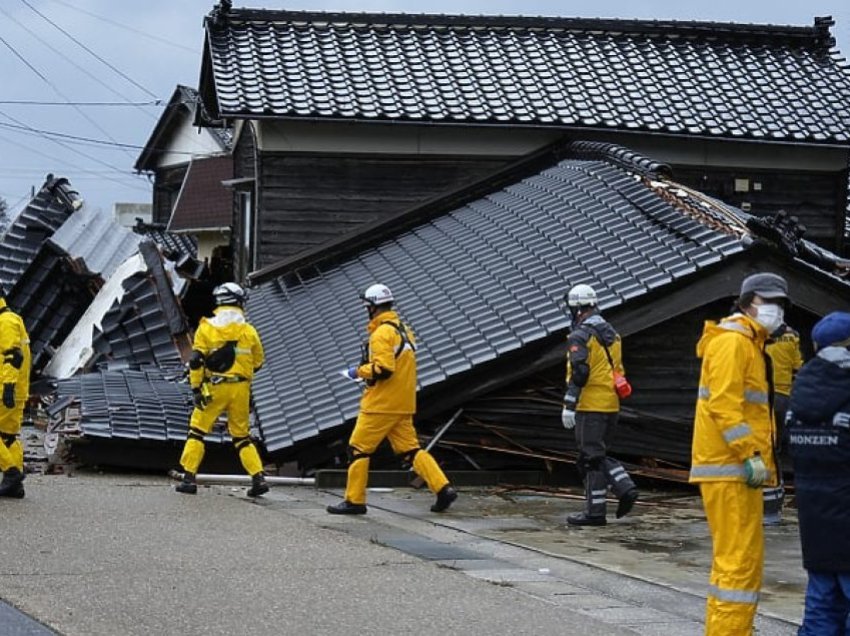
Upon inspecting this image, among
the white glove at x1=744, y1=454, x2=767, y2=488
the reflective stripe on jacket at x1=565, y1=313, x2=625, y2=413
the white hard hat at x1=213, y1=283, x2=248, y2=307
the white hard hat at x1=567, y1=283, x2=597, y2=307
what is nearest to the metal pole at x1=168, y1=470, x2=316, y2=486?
the white hard hat at x1=213, y1=283, x2=248, y2=307

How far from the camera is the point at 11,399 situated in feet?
38.5

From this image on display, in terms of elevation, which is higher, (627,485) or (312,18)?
(312,18)

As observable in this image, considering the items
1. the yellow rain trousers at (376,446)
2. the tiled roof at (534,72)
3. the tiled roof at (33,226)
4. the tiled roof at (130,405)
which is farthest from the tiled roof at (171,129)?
the yellow rain trousers at (376,446)

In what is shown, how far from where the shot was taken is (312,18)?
21.3 metres

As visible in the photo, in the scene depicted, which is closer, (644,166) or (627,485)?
(627,485)

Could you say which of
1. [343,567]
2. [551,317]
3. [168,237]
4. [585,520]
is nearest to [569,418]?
[585,520]

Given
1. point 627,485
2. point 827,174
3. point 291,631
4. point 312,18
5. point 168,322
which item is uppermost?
point 312,18

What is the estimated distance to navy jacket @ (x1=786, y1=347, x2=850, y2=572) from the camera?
6.67m

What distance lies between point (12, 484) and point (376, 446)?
2944 millimetres

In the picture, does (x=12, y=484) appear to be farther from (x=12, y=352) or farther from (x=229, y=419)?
(x=229, y=419)

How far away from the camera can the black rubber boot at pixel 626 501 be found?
38.6 feet

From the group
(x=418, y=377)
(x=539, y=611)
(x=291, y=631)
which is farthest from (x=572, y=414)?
(x=291, y=631)

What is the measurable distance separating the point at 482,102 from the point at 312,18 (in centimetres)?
330

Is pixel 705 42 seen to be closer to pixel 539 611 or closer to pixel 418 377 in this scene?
pixel 418 377
